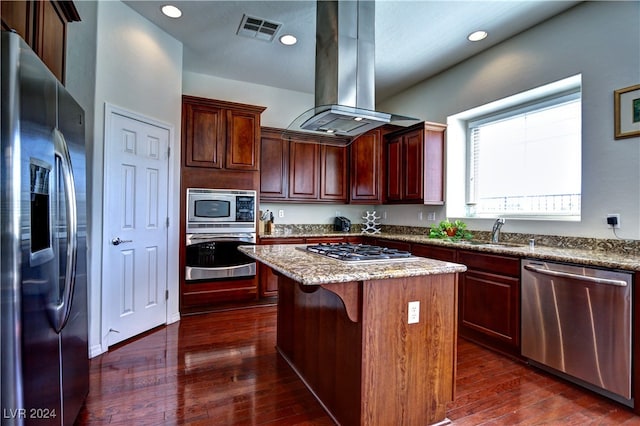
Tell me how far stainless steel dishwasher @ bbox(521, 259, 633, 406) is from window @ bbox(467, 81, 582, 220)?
3.18ft

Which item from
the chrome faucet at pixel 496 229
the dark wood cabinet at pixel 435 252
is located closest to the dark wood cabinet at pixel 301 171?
the dark wood cabinet at pixel 435 252

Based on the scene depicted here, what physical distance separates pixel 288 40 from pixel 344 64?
53.1 inches

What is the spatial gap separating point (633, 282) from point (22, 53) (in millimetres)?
3287

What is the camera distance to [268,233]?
4.42 meters

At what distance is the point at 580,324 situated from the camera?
219 centimetres

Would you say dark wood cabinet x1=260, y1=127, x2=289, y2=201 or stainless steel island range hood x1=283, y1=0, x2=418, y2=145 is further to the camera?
dark wood cabinet x1=260, y1=127, x2=289, y2=201

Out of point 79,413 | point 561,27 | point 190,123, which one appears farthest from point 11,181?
point 561,27

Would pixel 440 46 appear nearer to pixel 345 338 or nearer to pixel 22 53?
pixel 345 338

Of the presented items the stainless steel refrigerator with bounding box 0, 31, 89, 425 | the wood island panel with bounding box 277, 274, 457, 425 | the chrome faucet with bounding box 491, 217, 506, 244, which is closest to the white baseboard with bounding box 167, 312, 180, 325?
the stainless steel refrigerator with bounding box 0, 31, 89, 425

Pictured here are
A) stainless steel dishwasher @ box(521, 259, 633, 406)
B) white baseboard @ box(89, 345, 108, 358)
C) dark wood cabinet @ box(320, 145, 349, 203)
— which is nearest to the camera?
stainless steel dishwasher @ box(521, 259, 633, 406)

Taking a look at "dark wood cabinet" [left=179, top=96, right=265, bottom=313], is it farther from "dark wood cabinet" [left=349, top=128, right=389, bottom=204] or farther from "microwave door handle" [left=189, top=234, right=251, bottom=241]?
"dark wood cabinet" [left=349, top=128, right=389, bottom=204]

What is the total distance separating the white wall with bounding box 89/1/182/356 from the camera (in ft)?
8.78

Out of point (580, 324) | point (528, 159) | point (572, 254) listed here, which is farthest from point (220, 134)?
point (580, 324)

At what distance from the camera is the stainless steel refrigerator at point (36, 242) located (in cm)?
110
